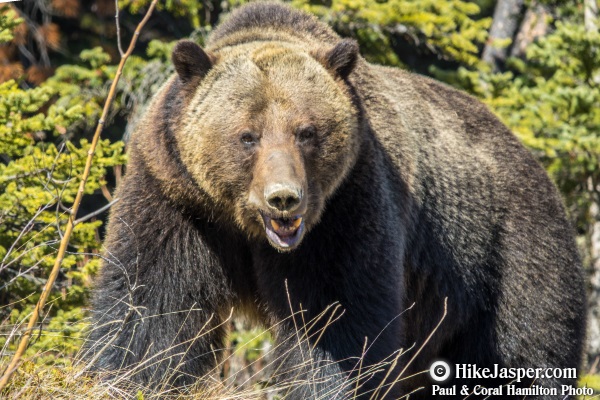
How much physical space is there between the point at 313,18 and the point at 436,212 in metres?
1.44

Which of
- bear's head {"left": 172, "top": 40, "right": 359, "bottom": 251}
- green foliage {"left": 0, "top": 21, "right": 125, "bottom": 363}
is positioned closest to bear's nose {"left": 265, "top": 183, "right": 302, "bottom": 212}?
bear's head {"left": 172, "top": 40, "right": 359, "bottom": 251}

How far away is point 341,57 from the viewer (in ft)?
16.2

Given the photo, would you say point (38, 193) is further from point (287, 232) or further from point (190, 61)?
point (287, 232)

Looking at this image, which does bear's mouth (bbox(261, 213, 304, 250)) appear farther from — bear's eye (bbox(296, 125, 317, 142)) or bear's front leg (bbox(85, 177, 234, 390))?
bear's front leg (bbox(85, 177, 234, 390))

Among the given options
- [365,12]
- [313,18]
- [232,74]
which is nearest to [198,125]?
[232,74]

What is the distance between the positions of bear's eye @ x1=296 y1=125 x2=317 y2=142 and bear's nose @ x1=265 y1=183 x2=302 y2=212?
1.48 feet

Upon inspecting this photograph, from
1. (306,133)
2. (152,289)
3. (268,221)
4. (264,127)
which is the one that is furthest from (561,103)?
(152,289)

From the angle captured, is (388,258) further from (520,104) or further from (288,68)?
(520,104)

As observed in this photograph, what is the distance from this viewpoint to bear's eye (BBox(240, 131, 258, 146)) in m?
4.61

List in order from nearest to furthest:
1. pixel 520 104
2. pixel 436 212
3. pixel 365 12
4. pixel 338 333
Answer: pixel 338 333 < pixel 436 212 < pixel 365 12 < pixel 520 104

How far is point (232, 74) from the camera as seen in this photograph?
484cm

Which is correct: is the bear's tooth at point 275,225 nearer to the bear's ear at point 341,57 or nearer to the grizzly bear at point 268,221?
the grizzly bear at point 268,221

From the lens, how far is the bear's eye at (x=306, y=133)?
4629 millimetres

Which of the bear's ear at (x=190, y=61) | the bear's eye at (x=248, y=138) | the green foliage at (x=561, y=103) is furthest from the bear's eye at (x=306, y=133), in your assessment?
the green foliage at (x=561, y=103)
